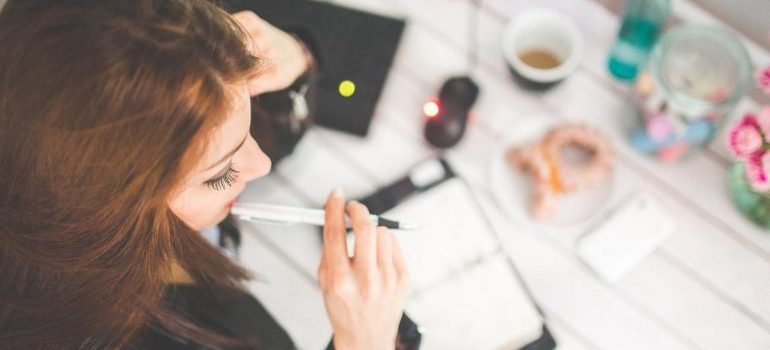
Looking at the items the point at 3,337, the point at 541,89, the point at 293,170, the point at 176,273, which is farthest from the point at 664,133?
the point at 3,337

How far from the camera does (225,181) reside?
0.61m

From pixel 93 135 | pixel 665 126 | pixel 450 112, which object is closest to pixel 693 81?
pixel 665 126

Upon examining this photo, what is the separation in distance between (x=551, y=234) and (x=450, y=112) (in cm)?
20

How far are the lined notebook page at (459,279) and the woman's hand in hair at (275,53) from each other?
21 centimetres

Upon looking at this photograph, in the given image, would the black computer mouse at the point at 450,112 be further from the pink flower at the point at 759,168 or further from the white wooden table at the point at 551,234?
the pink flower at the point at 759,168

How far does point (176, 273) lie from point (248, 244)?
131 mm

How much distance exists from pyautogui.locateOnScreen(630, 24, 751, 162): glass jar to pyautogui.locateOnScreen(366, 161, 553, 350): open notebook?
0.25 metres

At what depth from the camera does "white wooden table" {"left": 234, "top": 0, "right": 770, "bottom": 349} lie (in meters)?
0.82

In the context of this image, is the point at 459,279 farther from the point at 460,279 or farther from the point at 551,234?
the point at 551,234

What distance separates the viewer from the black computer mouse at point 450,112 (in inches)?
33.3

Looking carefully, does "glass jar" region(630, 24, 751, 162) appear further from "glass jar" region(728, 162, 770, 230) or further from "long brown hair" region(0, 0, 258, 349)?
"long brown hair" region(0, 0, 258, 349)

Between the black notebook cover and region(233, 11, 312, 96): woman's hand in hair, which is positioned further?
the black notebook cover

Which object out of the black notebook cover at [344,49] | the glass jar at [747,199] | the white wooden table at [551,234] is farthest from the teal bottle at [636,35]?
the black notebook cover at [344,49]

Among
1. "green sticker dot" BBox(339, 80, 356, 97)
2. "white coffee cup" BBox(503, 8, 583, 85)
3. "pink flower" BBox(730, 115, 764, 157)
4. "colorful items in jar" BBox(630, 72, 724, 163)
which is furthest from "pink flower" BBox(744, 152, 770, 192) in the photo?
"green sticker dot" BBox(339, 80, 356, 97)
